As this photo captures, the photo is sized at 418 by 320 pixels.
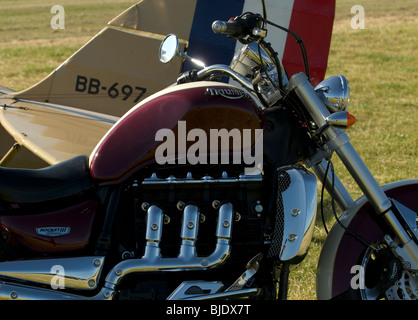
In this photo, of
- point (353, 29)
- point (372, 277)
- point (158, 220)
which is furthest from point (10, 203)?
point (353, 29)

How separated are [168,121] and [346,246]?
94 centimetres

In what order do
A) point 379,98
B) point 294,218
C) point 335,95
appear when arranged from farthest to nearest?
point 379,98 → point 335,95 → point 294,218

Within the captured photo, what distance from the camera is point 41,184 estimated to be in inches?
96.6

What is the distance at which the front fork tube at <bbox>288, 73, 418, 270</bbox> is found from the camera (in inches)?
96.3

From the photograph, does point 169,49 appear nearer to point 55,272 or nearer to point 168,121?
point 168,121

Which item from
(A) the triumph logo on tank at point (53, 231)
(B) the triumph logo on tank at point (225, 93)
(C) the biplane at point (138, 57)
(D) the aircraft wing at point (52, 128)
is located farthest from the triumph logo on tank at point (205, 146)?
(C) the biplane at point (138, 57)

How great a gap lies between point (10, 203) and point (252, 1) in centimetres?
347

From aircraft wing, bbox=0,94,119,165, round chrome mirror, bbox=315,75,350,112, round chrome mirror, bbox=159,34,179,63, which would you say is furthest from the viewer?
aircraft wing, bbox=0,94,119,165

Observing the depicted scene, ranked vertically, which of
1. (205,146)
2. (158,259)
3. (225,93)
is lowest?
(158,259)

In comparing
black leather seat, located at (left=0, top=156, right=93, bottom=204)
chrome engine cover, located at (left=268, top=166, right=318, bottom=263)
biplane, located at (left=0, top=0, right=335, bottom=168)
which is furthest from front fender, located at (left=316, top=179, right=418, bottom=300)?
biplane, located at (left=0, top=0, right=335, bottom=168)

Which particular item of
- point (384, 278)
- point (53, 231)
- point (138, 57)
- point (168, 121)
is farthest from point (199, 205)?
point (138, 57)

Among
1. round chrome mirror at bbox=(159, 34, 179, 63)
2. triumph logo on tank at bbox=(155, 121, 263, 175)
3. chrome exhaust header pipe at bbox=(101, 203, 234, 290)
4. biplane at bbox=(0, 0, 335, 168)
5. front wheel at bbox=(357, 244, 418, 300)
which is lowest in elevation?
front wheel at bbox=(357, 244, 418, 300)

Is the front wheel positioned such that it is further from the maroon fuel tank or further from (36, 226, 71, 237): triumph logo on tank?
(36, 226, 71, 237): triumph logo on tank
